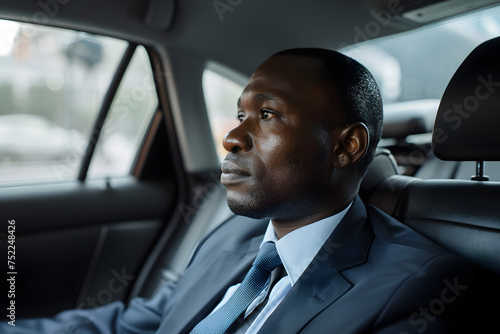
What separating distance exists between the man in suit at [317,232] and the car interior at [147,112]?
34cm

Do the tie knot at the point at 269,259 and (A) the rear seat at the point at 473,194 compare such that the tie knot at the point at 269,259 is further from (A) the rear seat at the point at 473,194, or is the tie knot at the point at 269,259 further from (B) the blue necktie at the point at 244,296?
(A) the rear seat at the point at 473,194

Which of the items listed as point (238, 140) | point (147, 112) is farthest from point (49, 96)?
point (238, 140)

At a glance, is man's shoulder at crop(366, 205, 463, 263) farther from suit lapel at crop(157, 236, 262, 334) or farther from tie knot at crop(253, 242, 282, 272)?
suit lapel at crop(157, 236, 262, 334)

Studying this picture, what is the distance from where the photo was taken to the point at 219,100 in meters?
2.67

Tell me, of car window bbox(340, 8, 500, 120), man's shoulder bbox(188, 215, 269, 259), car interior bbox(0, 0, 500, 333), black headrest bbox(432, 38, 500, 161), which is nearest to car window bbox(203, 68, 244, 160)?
car interior bbox(0, 0, 500, 333)

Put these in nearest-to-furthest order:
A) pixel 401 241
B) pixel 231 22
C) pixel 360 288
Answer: pixel 360 288 → pixel 401 241 → pixel 231 22

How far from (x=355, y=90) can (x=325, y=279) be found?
525mm

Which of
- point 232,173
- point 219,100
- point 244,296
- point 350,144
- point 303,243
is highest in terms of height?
point 350,144

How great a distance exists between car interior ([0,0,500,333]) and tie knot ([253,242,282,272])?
47 centimetres

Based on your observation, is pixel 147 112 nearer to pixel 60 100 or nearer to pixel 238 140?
pixel 60 100

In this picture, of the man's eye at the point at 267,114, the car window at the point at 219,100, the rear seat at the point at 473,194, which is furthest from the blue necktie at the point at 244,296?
the car window at the point at 219,100

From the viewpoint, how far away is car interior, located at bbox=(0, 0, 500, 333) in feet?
6.54

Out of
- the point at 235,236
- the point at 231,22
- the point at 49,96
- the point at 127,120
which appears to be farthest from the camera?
the point at 127,120

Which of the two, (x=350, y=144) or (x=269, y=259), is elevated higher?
(x=350, y=144)
